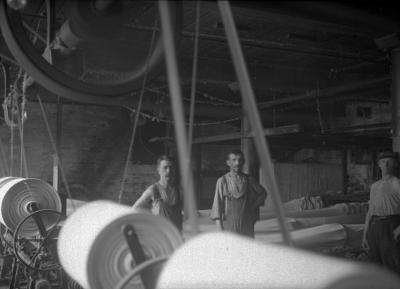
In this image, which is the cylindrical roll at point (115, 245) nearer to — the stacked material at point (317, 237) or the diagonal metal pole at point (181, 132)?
the diagonal metal pole at point (181, 132)

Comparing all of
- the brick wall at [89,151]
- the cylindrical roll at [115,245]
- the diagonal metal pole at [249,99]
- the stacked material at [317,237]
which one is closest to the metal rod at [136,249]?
the cylindrical roll at [115,245]

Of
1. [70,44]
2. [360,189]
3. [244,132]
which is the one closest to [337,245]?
[244,132]

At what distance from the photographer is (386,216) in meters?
4.67

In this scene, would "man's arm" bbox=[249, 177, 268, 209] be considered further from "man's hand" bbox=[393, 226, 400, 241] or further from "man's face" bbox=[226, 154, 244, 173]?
"man's hand" bbox=[393, 226, 400, 241]

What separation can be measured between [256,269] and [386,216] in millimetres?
3937

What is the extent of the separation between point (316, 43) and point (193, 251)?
A: 4.99 m

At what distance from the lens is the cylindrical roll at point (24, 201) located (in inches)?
163

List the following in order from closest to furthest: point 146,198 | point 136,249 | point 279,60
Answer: point 136,249 → point 146,198 → point 279,60

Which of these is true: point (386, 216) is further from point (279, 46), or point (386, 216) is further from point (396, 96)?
point (279, 46)

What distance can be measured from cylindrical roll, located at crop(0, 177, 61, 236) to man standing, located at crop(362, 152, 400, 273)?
114 inches

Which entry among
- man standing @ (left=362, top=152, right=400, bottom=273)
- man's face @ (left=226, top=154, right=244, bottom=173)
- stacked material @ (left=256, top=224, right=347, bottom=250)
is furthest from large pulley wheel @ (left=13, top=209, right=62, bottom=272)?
stacked material @ (left=256, top=224, right=347, bottom=250)

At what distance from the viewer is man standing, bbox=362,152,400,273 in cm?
459

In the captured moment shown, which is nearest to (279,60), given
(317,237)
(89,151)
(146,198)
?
(317,237)

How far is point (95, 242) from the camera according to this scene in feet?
5.31
